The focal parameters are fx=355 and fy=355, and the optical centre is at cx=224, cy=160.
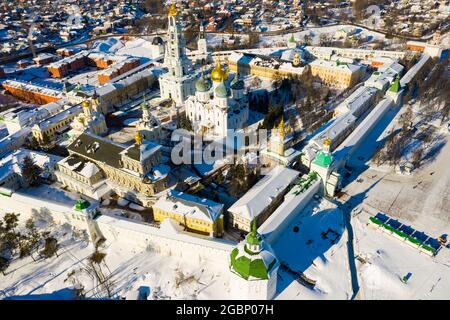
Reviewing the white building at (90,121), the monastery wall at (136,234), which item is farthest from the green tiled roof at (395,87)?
the white building at (90,121)

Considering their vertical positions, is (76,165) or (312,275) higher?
(76,165)

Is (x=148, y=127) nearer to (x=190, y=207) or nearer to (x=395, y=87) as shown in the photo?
(x=190, y=207)

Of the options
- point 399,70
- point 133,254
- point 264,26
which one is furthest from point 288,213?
point 264,26

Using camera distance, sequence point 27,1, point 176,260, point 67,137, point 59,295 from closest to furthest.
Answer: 1. point 59,295
2. point 176,260
3. point 67,137
4. point 27,1

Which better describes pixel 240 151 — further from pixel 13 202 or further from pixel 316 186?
pixel 13 202

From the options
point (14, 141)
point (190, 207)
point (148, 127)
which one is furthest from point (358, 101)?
point (14, 141)

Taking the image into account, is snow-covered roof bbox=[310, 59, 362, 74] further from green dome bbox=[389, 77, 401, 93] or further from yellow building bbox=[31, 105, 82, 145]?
yellow building bbox=[31, 105, 82, 145]
